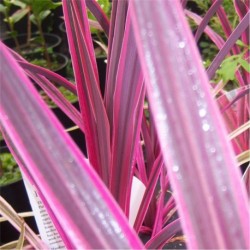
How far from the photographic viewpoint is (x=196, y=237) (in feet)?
0.77

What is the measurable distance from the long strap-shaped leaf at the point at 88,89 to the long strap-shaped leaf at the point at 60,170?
0.75ft

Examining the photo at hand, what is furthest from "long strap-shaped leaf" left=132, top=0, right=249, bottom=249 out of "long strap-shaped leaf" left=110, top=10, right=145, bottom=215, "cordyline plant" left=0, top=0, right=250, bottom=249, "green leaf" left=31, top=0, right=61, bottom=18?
"green leaf" left=31, top=0, right=61, bottom=18

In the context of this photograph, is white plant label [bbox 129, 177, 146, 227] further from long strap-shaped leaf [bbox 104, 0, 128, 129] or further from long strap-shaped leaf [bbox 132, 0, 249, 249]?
long strap-shaped leaf [bbox 132, 0, 249, 249]

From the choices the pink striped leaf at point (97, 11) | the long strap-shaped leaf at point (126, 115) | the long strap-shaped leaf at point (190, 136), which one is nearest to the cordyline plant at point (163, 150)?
the long strap-shaped leaf at point (190, 136)

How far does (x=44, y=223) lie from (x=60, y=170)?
0.97 ft

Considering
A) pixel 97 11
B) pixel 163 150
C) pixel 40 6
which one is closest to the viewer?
pixel 163 150

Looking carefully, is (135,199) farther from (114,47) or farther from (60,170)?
(60,170)

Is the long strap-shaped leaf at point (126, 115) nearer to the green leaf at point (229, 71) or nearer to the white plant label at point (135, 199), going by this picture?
the white plant label at point (135, 199)

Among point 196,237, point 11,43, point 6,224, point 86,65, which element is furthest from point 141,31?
point 11,43

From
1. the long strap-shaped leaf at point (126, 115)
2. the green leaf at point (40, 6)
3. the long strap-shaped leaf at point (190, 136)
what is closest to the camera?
the long strap-shaped leaf at point (190, 136)

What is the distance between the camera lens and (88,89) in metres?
0.50

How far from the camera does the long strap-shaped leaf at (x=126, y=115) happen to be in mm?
449

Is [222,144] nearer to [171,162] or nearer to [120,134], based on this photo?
[171,162]

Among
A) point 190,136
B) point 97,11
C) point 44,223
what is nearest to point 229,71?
point 97,11
